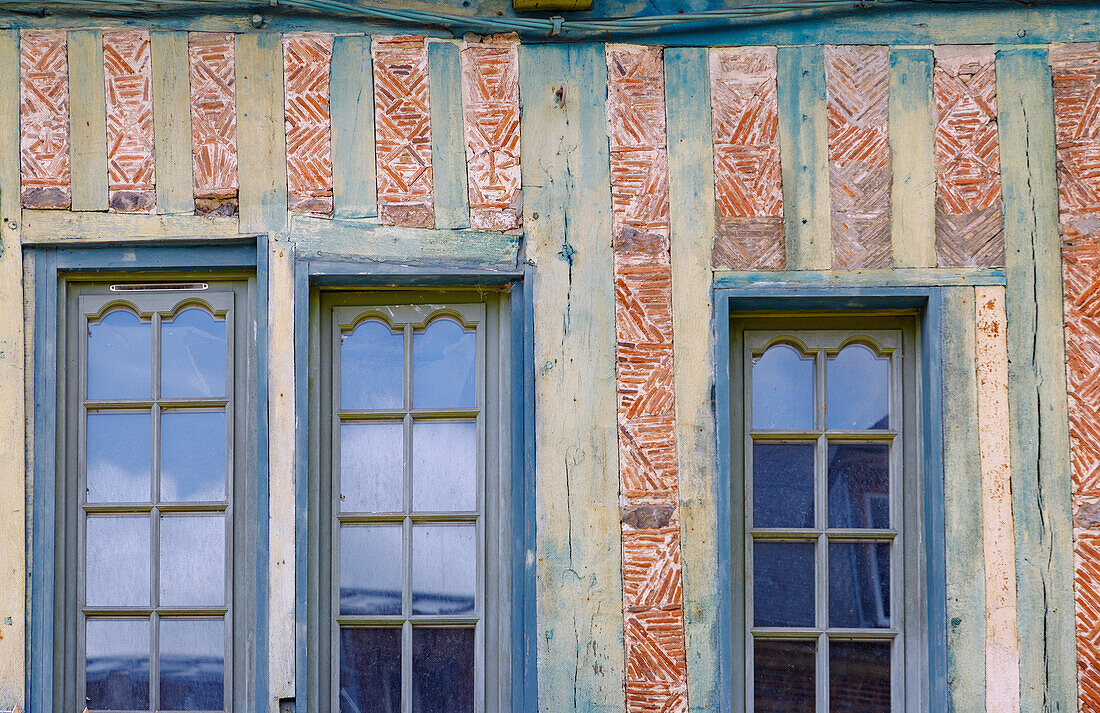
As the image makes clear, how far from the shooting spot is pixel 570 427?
4.25 m

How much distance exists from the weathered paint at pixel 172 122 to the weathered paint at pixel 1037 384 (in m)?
3.23

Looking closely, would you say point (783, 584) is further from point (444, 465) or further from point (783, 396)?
point (444, 465)

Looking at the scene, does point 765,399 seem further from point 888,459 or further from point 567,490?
point 567,490

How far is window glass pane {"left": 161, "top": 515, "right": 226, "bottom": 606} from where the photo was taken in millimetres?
4336

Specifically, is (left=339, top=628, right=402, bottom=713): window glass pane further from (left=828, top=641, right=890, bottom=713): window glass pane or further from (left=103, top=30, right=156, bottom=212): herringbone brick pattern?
(left=103, top=30, right=156, bottom=212): herringbone brick pattern

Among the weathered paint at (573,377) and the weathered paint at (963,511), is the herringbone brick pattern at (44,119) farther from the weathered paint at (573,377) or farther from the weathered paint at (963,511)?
the weathered paint at (963,511)

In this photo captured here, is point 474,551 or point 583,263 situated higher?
point 583,263

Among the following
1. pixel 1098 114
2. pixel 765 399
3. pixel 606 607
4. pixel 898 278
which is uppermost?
pixel 1098 114

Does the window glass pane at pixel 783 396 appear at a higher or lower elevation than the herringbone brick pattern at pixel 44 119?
lower

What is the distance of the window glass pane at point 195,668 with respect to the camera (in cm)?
431

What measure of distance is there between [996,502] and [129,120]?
3.69 meters

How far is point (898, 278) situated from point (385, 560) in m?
2.32

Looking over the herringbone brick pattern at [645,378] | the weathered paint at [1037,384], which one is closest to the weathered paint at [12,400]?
the herringbone brick pattern at [645,378]

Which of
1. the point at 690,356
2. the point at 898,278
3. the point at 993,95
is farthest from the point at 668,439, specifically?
the point at 993,95
